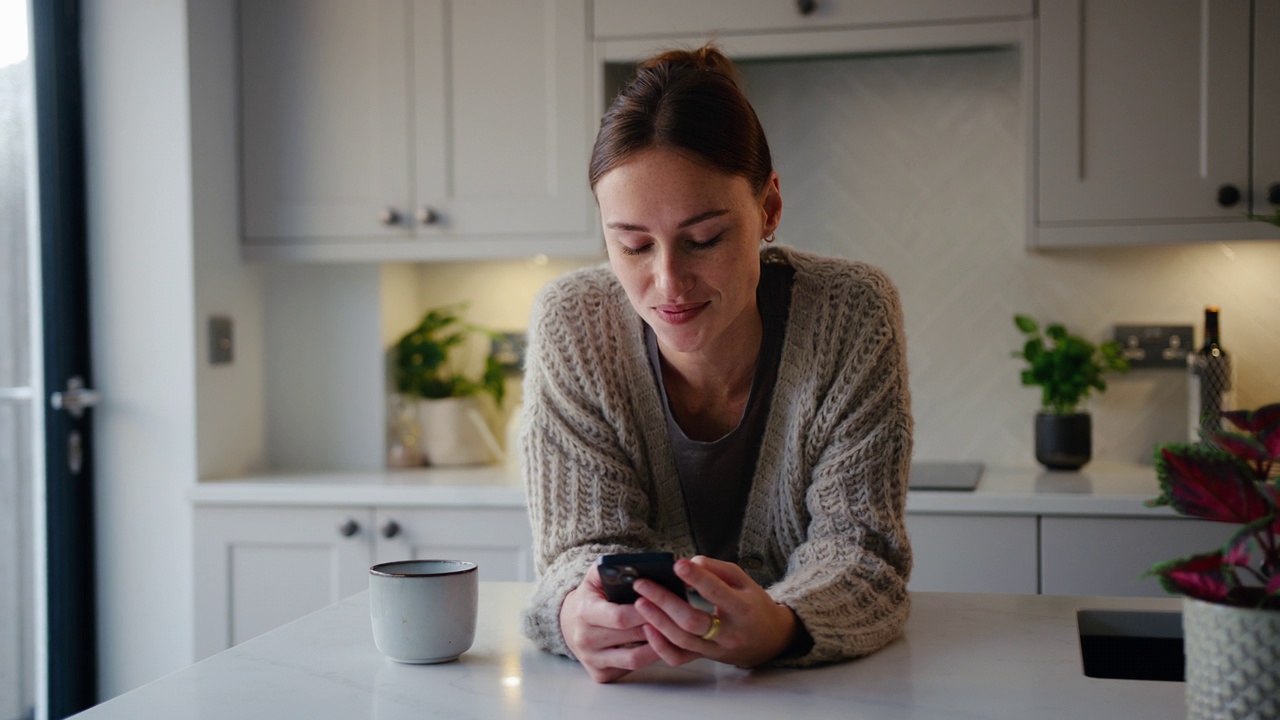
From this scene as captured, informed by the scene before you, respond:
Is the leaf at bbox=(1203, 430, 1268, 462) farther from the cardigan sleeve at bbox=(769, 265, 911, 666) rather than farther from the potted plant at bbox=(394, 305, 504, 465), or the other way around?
the potted plant at bbox=(394, 305, 504, 465)

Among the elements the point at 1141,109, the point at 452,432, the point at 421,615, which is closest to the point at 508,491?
the point at 452,432

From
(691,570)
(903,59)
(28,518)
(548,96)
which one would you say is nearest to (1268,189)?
(903,59)

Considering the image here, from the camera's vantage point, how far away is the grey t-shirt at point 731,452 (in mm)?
1386

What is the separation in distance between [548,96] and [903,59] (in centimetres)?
87

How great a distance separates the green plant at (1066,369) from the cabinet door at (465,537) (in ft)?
3.85

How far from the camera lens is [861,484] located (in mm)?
1260

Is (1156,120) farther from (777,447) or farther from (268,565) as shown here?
(268,565)

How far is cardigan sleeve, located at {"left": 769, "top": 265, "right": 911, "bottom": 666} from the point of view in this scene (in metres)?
1.14

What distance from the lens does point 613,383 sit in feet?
4.47

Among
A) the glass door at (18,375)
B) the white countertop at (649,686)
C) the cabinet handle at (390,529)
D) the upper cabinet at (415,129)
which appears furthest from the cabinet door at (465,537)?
the white countertop at (649,686)

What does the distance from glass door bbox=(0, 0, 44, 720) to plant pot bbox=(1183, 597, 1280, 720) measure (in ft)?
7.54

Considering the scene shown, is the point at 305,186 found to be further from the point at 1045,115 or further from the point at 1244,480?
the point at 1244,480

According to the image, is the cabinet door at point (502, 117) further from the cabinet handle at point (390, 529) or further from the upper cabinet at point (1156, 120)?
the upper cabinet at point (1156, 120)

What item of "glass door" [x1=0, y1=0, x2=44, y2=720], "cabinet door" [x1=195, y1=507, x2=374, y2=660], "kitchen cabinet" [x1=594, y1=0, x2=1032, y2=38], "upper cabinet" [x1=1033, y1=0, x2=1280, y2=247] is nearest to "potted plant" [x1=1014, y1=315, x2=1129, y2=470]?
"upper cabinet" [x1=1033, y1=0, x2=1280, y2=247]
